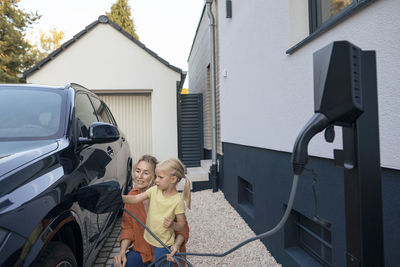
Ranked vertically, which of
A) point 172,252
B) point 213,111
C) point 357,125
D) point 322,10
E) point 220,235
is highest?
point 322,10

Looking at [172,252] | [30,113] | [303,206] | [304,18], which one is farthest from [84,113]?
[304,18]

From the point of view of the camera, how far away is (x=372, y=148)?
92cm

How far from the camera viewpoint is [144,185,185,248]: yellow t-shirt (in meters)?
1.84

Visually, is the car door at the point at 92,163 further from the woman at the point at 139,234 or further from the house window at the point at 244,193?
the house window at the point at 244,193

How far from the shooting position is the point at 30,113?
89.2 inches

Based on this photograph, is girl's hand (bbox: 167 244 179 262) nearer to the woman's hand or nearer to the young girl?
the young girl

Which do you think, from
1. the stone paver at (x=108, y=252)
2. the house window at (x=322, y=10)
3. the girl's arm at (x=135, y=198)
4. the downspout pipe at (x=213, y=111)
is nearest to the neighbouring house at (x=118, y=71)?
the downspout pipe at (x=213, y=111)

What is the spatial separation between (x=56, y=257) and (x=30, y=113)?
1.29 m

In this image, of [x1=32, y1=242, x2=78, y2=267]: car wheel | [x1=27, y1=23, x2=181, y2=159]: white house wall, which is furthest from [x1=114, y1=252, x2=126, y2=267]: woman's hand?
[x1=27, y1=23, x2=181, y2=159]: white house wall

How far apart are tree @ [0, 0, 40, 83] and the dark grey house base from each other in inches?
675

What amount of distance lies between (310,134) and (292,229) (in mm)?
2254

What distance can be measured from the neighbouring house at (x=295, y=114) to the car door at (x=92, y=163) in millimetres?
1595

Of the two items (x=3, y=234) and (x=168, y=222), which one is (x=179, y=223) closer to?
(x=168, y=222)

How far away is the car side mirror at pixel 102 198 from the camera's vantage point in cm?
157
